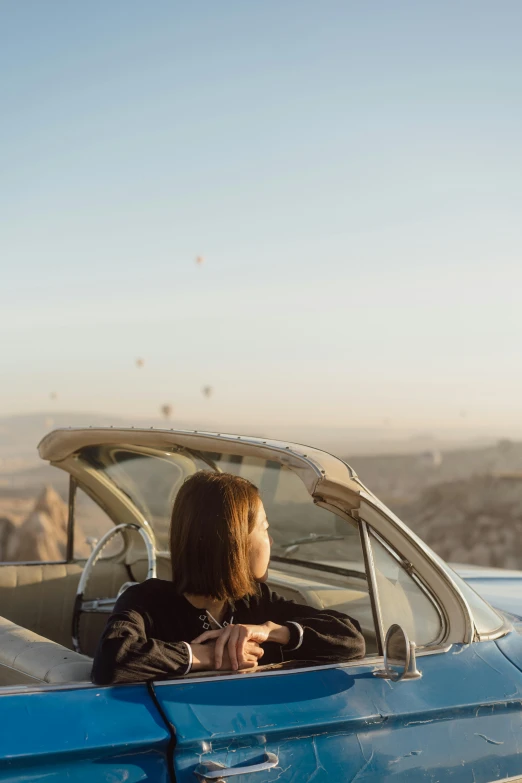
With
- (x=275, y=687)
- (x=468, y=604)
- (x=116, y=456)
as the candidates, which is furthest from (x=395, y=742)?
(x=116, y=456)

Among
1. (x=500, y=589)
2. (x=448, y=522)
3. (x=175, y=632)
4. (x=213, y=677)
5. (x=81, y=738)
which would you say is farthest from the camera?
(x=448, y=522)

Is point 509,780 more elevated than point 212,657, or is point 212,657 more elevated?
point 212,657

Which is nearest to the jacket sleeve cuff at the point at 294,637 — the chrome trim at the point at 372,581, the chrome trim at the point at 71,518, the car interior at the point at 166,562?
the chrome trim at the point at 372,581

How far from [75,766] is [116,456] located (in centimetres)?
188

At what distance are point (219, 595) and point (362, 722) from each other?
56 cm

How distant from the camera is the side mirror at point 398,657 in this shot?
242 centimetres

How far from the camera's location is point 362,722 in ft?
7.95

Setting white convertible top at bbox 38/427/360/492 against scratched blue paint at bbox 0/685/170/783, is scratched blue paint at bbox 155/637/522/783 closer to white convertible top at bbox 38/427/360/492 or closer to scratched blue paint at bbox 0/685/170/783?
scratched blue paint at bbox 0/685/170/783

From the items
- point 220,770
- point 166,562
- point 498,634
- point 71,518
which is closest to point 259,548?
point 220,770

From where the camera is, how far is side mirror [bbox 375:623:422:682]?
2418mm

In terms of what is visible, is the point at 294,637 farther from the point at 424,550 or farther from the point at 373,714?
the point at 424,550

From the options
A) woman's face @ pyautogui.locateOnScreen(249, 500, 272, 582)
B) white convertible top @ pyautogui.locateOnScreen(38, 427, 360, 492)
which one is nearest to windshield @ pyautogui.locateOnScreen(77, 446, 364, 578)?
white convertible top @ pyautogui.locateOnScreen(38, 427, 360, 492)

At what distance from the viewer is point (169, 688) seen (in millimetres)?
2297

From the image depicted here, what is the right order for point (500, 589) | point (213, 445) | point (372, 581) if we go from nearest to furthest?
point (372, 581), point (213, 445), point (500, 589)
